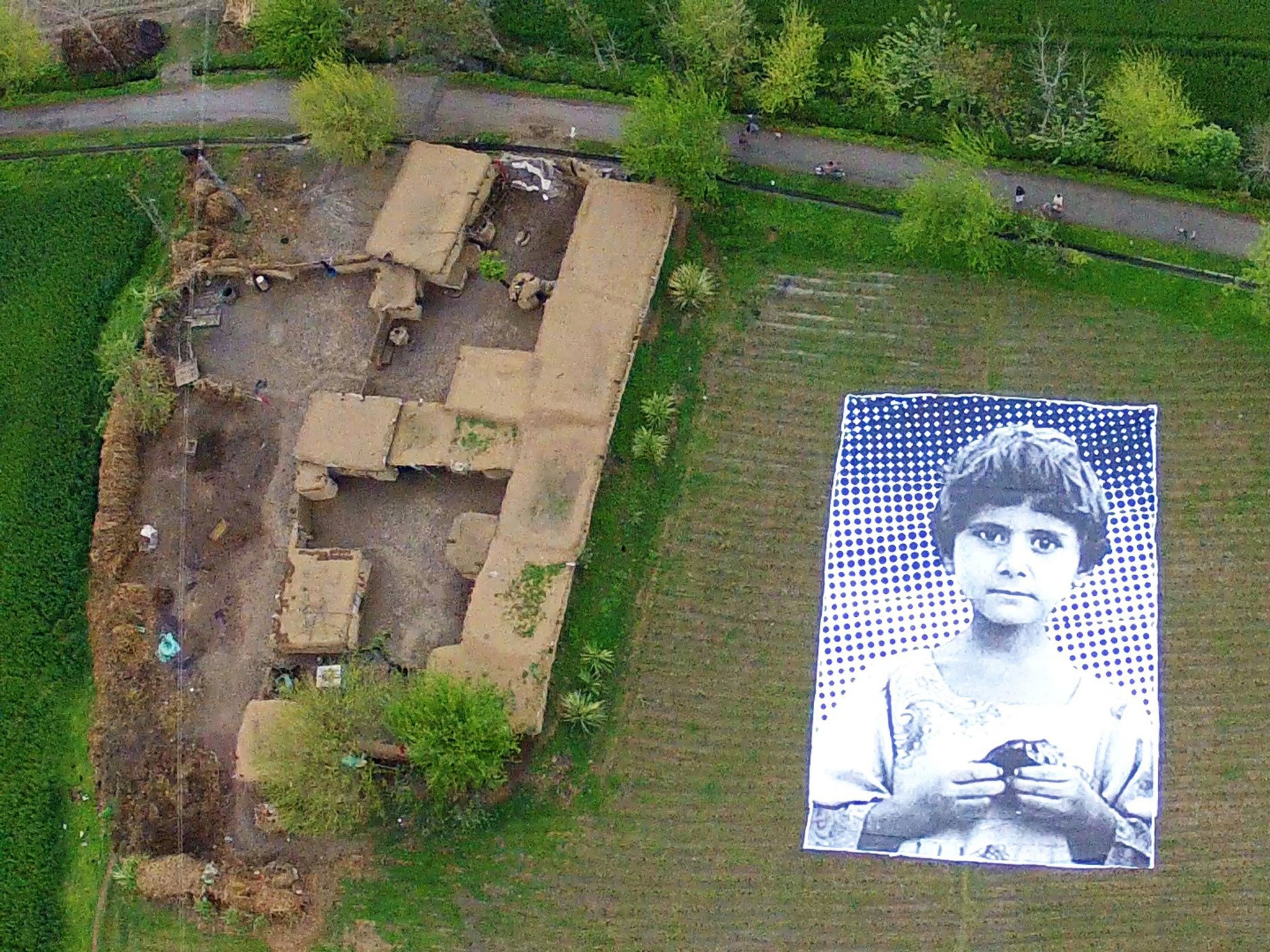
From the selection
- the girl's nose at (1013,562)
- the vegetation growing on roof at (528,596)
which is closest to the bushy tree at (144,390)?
the vegetation growing on roof at (528,596)

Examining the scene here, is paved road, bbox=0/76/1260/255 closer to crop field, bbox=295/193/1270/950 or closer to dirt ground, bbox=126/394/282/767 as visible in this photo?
crop field, bbox=295/193/1270/950

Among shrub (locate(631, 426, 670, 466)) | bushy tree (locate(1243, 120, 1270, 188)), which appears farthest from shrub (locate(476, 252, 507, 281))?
bushy tree (locate(1243, 120, 1270, 188))

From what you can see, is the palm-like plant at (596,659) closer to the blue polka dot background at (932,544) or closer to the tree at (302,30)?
the blue polka dot background at (932,544)

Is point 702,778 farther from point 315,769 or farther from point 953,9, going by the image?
point 953,9

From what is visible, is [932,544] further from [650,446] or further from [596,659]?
[596,659]

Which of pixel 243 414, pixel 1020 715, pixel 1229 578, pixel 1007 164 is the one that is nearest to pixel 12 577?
pixel 243 414
